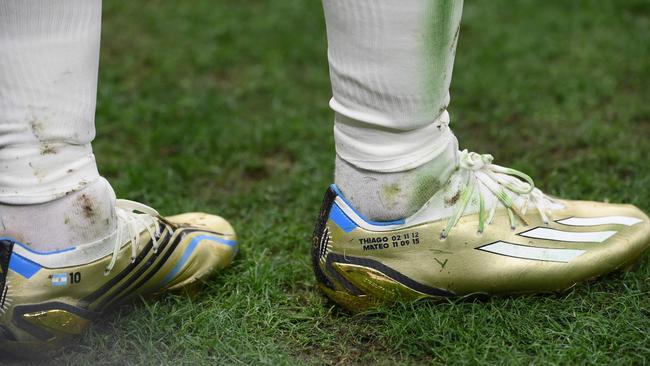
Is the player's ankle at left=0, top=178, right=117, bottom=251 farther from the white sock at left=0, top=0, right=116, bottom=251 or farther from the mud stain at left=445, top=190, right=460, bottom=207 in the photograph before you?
the mud stain at left=445, top=190, right=460, bottom=207

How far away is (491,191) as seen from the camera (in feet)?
5.33

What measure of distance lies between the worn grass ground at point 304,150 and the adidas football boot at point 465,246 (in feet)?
0.16

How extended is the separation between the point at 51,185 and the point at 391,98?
0.63 m

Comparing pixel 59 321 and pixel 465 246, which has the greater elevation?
pixel 465 246

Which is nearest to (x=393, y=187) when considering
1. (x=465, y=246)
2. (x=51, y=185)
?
(x=465, y=246)

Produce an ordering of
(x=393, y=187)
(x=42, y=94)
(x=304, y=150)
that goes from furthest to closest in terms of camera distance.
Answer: (x=304, y=150), (x=393, y=187), (x=42, y=94)

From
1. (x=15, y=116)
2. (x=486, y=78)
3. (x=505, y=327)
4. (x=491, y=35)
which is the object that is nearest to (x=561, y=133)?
(x=486, y=78)

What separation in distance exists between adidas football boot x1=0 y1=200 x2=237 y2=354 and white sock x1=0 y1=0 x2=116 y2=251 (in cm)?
4

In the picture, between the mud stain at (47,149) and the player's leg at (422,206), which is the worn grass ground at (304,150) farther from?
the mud stain at (47,149)

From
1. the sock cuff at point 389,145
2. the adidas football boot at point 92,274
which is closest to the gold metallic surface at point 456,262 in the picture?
the sock cuff at point 389,145

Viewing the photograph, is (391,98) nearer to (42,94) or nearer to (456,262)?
(456,262)

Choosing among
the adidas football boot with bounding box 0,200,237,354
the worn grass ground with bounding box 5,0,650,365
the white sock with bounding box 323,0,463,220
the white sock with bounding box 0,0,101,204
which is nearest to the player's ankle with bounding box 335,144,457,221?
the white sock with bounding box 323,0,463,220

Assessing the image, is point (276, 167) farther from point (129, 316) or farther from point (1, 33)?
point (1, 33)

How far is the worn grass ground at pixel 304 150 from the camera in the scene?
1.55m
